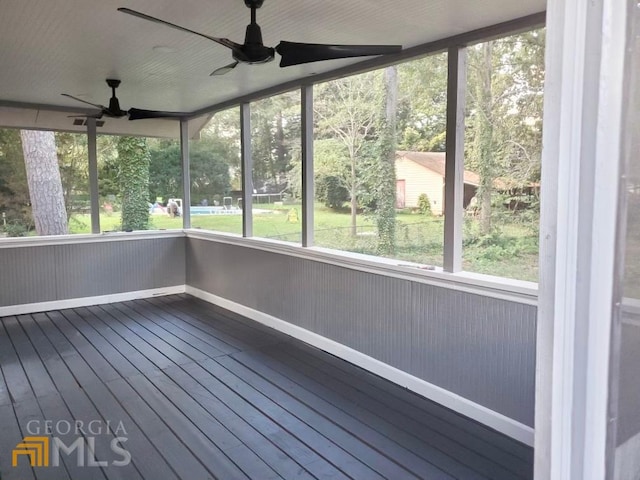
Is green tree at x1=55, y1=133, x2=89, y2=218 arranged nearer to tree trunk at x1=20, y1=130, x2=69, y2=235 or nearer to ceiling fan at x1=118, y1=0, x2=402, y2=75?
tree trunk at x1=20, y1=130, x2=69, y2=235

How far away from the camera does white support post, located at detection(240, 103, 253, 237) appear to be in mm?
5207

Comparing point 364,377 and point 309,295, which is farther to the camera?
point 309,295

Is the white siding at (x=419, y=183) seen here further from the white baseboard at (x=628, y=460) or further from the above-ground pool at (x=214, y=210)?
the white baseboard at (x=628, y=460)

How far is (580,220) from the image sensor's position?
1.85 ft

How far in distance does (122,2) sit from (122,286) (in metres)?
4.22

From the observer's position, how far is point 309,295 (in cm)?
430

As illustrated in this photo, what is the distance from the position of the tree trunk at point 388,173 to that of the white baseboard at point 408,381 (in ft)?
3.59

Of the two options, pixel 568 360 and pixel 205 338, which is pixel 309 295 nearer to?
pixel 205 338

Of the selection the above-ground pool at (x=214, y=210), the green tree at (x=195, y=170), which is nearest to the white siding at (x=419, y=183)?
the above-ground pool at (x=214, y=210)

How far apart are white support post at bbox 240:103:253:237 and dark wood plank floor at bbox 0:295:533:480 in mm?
1404

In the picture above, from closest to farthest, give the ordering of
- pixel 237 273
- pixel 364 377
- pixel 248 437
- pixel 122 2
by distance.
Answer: pixel 122 2
pixel 248 437
pixel 364 377
pixel 237 273

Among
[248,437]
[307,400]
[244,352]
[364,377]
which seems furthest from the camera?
[244,352]

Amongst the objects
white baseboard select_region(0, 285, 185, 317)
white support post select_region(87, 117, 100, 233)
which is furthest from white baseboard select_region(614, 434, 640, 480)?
white support post select_region(87, 117, 100, 233)

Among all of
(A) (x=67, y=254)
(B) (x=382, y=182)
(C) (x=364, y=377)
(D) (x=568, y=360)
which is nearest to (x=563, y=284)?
(D) (x=568, y=360)
